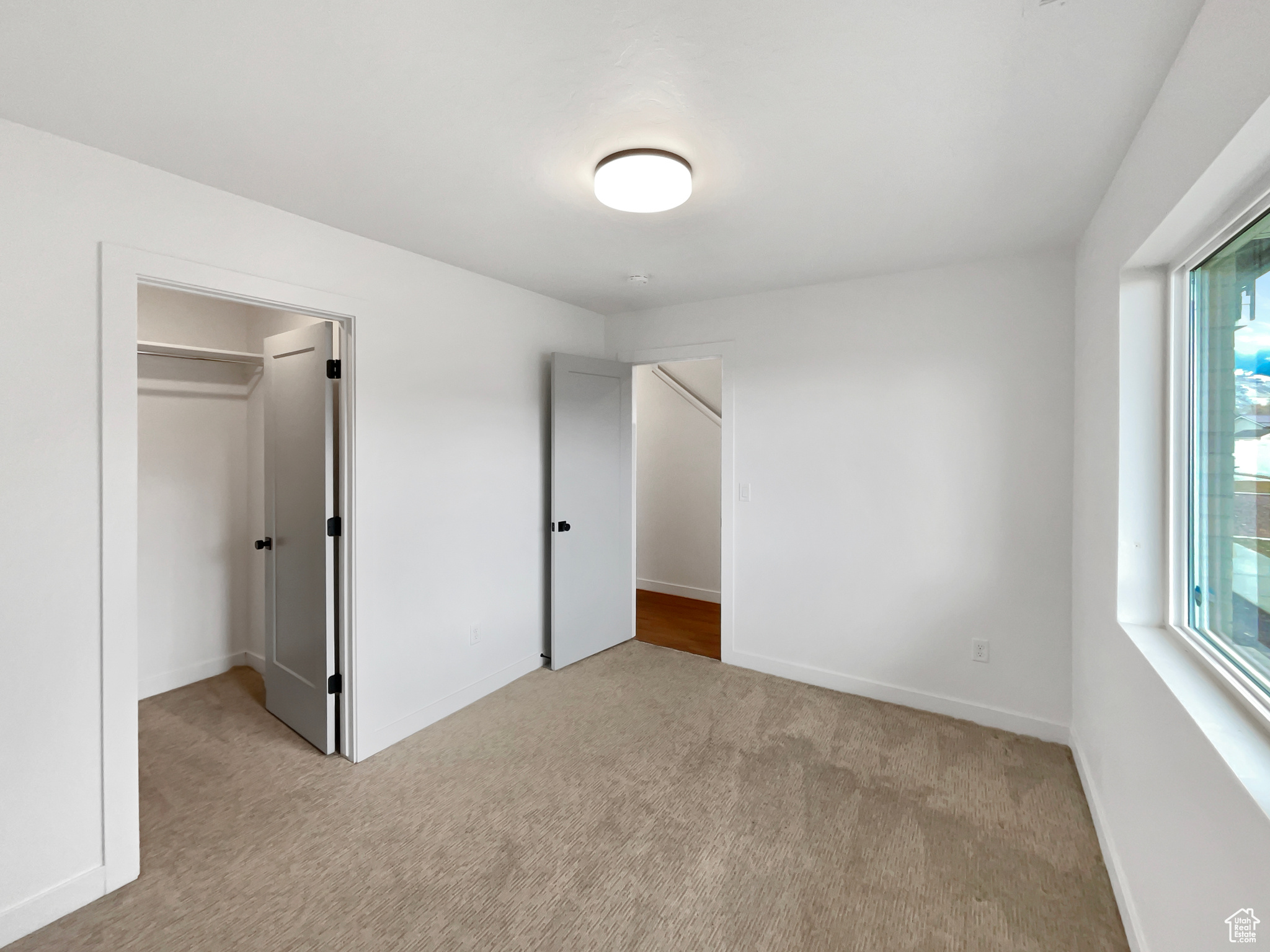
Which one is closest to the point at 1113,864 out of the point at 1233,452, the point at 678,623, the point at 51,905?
the point at 1233,452

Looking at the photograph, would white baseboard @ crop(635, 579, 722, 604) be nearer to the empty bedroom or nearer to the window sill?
the empty bedroom

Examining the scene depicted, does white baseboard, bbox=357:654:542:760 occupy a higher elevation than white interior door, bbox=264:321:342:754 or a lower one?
lower

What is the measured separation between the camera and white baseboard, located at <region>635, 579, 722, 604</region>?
17.0 ft

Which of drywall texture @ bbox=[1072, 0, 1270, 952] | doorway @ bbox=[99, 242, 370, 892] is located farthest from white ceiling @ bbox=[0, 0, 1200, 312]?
doorway @ bbox=[99, 242, 370, 892]

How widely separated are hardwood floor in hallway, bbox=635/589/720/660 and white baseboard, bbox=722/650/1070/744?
38 centimetres

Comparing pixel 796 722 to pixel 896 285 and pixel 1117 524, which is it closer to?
pixel 1117 524

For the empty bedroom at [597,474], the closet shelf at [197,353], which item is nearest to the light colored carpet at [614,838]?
the empty bedroom at [597,474]

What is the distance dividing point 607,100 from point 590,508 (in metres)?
2.58

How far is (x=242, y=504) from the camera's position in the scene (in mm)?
3611

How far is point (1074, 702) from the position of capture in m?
2.60

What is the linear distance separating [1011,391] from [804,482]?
1.12m

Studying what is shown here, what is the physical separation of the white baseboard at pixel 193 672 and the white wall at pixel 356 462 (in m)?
1.53

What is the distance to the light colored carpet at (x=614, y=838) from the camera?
1670 mm

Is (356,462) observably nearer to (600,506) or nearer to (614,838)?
(600,506)
